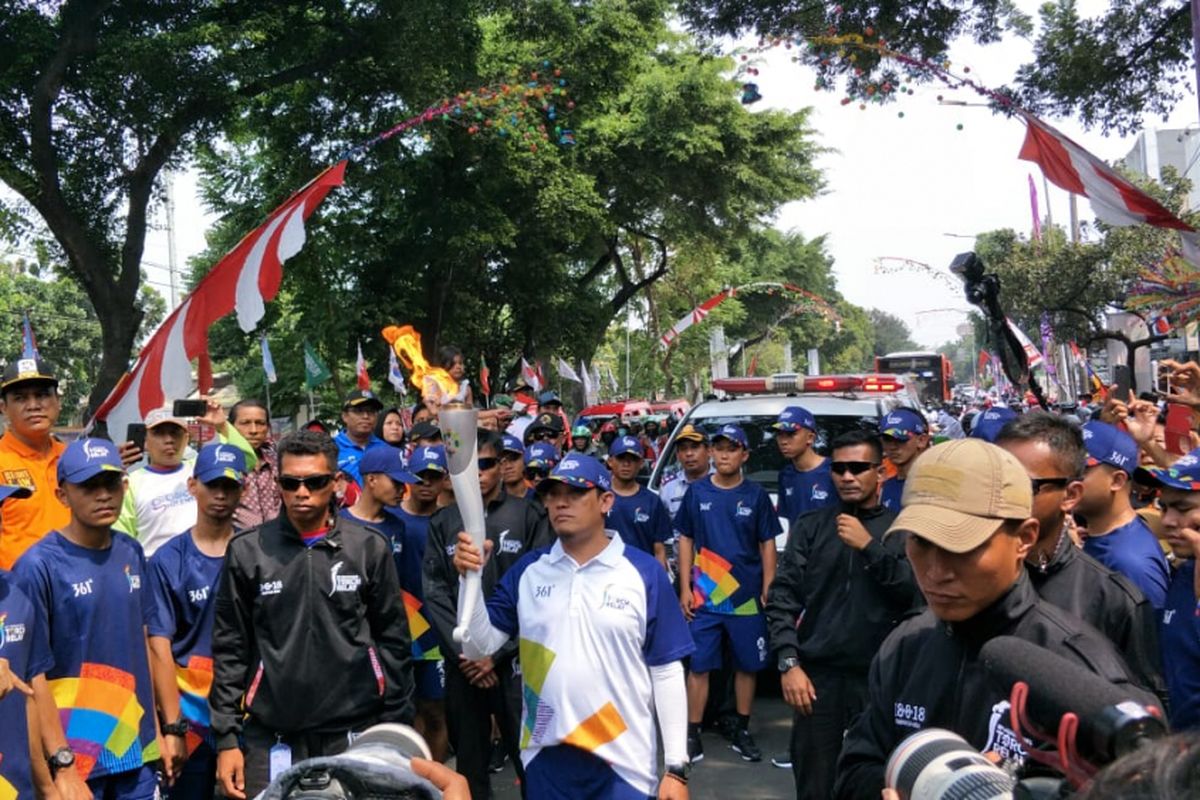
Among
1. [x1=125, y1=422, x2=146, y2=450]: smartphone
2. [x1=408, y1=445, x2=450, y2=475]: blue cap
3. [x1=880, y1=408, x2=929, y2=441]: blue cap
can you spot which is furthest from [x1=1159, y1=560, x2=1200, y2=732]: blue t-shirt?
[x1=125, y1=422, x2=146, y2=450]: smartphone

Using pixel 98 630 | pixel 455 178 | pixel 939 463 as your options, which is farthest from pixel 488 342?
pixel 939 463

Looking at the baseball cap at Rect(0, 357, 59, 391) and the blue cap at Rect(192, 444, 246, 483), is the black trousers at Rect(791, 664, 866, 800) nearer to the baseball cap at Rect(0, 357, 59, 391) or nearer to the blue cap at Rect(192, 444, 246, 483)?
the blue cap at Rect(192, 444, 246, 483)

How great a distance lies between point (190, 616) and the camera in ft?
15.6

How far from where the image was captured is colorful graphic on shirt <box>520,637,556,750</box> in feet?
12.3

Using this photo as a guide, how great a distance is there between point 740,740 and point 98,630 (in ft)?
14.1

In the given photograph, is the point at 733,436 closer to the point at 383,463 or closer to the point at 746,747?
the point at 746,747

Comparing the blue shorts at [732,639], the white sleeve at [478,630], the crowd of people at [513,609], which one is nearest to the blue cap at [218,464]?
the crowd of people at [513,609]

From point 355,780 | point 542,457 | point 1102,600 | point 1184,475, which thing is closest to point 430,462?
point 542,457

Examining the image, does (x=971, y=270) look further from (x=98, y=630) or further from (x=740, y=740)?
(x=98, y=630)

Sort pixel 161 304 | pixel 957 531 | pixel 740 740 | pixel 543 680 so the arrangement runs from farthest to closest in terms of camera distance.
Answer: pixel 161 304, pixel 740 740, pixel 543 680, pixel 957 531

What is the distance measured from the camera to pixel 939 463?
2193mm

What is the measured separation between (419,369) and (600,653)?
136 centimetres

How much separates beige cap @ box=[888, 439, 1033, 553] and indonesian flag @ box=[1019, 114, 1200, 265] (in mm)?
7115

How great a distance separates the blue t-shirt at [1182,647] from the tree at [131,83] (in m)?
11.7
